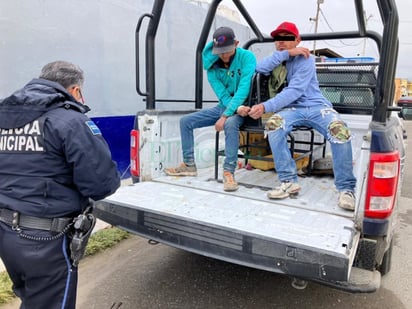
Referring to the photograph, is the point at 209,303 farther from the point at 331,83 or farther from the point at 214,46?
the point at 331,83

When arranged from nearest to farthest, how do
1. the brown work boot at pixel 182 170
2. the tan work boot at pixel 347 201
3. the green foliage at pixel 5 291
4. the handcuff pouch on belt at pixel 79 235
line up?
the handcuff pouch on belt at pixel 79 235, the tan work boot at pixel 347 201, the green foliage at pixel 5 291, the brown work boot at pixel 182 170

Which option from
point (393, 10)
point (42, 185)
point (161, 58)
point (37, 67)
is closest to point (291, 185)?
point (393, 10)

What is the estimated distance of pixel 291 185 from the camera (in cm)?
299

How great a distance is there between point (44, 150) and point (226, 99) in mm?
2183

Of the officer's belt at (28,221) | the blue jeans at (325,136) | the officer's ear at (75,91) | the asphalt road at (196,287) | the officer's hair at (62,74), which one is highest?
the officer's hair at (62,74)

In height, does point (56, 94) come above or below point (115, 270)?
above

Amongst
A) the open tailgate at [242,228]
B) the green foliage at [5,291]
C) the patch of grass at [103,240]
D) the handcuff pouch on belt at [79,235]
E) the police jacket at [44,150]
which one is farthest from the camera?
the patch of grass at [103,240]

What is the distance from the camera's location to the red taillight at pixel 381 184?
7.24ft

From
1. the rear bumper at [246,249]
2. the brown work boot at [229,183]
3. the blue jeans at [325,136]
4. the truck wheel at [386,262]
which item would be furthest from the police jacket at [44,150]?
the truck wheel at [386,262]

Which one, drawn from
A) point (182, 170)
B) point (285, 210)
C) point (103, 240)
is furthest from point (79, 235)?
point (103, 240)

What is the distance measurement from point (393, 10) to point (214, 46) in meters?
1.53

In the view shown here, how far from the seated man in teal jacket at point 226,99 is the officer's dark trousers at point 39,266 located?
1.56m

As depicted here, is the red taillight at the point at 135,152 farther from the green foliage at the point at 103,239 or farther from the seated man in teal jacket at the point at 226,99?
the green foliage at the point at 103,239

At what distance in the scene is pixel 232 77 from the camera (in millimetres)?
3611
